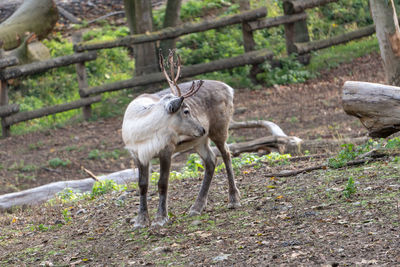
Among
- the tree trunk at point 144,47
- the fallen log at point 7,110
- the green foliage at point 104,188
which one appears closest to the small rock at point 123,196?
the green foliage at point 104,188

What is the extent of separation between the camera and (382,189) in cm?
559

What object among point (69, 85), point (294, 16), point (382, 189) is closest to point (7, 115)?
point (69, 85)

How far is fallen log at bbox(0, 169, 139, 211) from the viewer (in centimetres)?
870

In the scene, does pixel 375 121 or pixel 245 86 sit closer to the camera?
pixel 375 121

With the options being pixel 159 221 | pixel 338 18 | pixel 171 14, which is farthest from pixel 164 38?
pixel 159 221

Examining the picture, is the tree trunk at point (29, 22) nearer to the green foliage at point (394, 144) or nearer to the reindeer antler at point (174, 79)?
the reindeer antler at point (174, 79)

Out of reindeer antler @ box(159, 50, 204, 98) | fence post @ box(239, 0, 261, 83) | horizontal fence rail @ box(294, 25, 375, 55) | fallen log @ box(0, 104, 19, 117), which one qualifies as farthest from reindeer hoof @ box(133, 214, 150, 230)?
horizontal fence rail @ box(294, 25, 375, 55)

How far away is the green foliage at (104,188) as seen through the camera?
8.20 m

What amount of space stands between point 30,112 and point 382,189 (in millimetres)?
9242

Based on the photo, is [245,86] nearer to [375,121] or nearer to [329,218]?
[375,121]

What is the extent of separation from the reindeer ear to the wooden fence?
7.83m

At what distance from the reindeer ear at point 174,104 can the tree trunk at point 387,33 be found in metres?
4.38

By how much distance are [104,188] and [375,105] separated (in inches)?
156

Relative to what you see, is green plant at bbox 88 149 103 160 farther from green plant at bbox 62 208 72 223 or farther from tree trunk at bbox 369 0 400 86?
tree trunk at bbox 369 0 400 86
